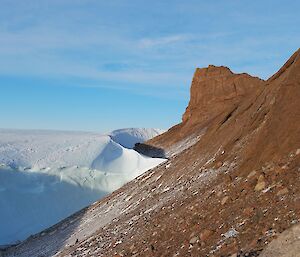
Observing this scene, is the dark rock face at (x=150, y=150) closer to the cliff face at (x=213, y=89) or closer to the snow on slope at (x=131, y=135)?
the cliff face at (x=213, y=89)

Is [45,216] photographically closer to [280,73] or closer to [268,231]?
[280,73]

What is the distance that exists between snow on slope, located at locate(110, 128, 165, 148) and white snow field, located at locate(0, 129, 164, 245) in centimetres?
3718

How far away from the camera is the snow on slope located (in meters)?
71.4

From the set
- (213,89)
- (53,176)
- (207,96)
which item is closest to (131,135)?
(207,96)

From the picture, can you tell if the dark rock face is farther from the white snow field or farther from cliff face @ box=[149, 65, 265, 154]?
the white snow field

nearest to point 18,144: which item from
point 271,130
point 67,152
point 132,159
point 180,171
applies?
point 67,152

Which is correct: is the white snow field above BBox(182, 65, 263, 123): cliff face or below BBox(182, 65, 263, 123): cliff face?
below

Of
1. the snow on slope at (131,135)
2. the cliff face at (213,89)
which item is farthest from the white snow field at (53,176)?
the snow on slope at (131,135)

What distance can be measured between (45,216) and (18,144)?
28.1 ft

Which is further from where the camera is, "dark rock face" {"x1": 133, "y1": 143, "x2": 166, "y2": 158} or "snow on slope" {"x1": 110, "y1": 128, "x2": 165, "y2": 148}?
"snow on slope" {"x1": 110, "y1": 128, "x2": 165, "y2": 148}

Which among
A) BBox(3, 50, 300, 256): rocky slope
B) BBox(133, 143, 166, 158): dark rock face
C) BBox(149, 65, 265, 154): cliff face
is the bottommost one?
BBox(3, 50, 300, 256): rocky slope

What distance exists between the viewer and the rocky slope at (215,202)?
25.3 feet

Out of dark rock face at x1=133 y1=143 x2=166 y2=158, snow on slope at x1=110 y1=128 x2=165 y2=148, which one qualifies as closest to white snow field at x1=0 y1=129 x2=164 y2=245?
dark rock face at x1=133 y1=143 x2=166 y2=158

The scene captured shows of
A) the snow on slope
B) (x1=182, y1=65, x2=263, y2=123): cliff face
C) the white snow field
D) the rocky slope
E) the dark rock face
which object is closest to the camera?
the rocky slope
